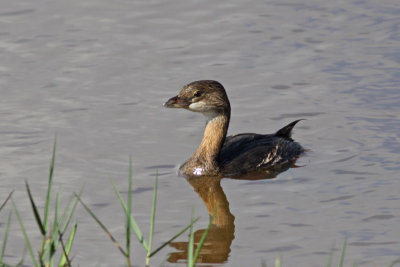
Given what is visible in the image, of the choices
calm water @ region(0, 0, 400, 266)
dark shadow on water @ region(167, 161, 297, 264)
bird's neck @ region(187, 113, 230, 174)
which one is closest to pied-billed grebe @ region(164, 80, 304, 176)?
bird's neck @ region(187, 113, 230, 174)

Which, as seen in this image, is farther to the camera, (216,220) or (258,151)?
(258,151)

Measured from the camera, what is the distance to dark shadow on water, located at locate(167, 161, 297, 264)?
7.60m

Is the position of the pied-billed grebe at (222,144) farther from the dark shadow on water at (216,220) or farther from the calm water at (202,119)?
the calm water at (202,119)

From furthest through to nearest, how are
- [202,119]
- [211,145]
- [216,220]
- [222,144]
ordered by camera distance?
[202,119], [222,144], [211,145], [216,220]

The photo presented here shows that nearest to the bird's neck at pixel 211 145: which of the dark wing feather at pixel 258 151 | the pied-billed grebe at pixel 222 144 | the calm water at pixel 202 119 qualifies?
the pied-billed grebe at pixel 222 144

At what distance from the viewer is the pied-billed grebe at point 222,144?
1043cm

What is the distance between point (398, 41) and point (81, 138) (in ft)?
18.9

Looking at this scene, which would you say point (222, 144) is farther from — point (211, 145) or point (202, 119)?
point (202, 119)

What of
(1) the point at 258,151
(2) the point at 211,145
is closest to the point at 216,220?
(2) the point at 211,145

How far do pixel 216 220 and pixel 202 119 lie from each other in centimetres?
329

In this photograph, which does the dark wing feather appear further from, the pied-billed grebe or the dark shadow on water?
the dark shadow on water

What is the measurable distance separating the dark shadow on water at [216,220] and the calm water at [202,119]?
0.03m

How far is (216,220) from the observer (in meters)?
8.68

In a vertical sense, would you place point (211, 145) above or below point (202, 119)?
above
